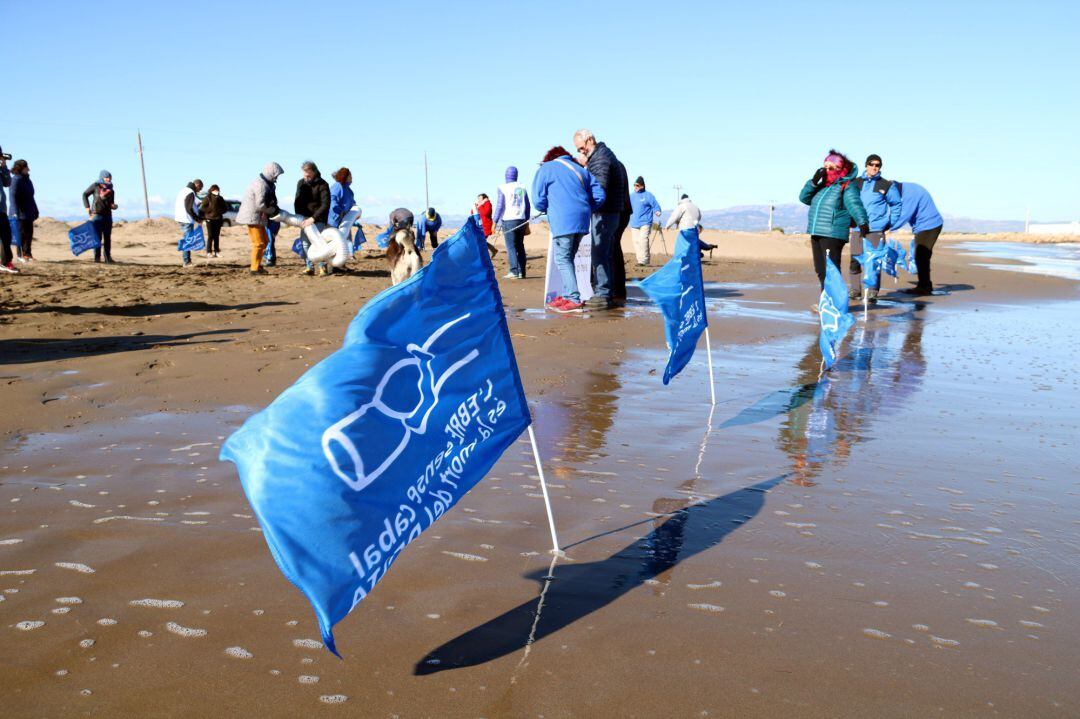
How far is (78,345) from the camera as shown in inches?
331

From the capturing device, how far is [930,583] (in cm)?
325

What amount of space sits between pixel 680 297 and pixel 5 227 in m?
12.9

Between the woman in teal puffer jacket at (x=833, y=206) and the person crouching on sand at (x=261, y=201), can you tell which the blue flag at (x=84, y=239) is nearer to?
the person crouching on sand at (x=261, y=201)

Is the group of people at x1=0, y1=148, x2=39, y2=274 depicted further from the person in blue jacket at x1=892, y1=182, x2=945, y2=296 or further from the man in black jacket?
the person in blue jacket at x1=892, y1=182, x2=945, y2=296

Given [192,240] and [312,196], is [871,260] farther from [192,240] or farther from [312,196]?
[192,240]

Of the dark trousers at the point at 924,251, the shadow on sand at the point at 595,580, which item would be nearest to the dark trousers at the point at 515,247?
the dark trousers at the point at 924,251

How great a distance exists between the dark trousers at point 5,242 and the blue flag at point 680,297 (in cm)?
1269

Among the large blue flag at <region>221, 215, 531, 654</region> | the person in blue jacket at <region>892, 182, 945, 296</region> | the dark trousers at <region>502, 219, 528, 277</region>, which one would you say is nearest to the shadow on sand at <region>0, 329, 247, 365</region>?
the large blue flag at <region>221, 215, 531, 654</region>

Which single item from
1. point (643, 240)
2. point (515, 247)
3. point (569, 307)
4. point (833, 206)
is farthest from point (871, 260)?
point (643, 240)

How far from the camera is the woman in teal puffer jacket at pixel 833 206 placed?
1088 cm

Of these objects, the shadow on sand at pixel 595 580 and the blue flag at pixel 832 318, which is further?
the blue flag at pixel 832 318

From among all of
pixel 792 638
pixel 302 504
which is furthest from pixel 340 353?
pixel 792 638

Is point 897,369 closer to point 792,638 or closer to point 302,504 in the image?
point 792,638

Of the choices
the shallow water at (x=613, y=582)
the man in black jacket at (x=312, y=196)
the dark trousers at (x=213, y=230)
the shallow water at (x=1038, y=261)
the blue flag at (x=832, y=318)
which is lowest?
the shallow water at (x=1038, y=261)
